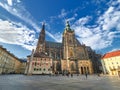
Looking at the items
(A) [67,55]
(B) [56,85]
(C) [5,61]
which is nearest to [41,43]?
(A) [67,55]

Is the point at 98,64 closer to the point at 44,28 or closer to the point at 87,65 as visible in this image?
the point at 87,65

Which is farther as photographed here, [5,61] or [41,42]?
[41,42]

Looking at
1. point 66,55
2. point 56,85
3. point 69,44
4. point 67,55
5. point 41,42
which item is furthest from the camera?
point 41,42

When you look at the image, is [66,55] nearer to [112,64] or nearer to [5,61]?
[112,64]

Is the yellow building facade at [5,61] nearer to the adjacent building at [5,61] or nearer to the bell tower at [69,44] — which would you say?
the adjacent building at [5,61]

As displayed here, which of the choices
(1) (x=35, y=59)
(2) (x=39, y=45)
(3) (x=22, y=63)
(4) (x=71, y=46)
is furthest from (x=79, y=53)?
(3) (x=22, y=63)

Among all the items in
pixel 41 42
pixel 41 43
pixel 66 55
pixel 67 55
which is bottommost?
pixel 67 55

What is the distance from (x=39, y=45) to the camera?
81.7 meters

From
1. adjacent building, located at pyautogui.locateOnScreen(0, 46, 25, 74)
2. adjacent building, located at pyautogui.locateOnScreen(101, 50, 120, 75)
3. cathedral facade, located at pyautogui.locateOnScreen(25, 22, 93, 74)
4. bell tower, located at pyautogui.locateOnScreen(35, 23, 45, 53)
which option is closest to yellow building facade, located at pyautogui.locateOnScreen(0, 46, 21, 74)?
adjacent building, located at pyautogui.locateOnScreen(0, 46, 25, 74)

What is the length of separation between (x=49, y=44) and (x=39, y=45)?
8.81m

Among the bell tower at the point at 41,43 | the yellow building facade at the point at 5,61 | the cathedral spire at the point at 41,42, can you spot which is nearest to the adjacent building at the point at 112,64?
the bell tower at the point at 41,43

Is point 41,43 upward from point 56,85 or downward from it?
upward

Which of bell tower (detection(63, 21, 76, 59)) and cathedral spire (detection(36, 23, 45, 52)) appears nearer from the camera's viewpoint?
bell tower (detection(63, 21, 76, 59))

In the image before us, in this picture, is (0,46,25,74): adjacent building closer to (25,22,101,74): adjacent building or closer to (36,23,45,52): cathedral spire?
(25,22,101,74): adjacent building
